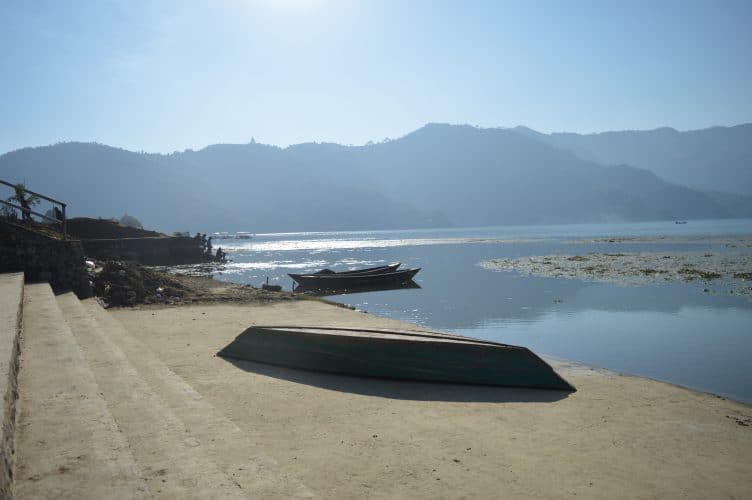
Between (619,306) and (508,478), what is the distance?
18.5m

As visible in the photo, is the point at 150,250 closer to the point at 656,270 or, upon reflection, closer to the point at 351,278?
the point at 351,278

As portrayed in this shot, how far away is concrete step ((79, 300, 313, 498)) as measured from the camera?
4.04m

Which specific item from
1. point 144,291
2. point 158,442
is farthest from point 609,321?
point 158,442

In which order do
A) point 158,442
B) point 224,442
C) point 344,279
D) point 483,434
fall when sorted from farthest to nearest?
point 344,279 → point 483,434 → point 224,442 → point 158,442

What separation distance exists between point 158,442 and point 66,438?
712mm

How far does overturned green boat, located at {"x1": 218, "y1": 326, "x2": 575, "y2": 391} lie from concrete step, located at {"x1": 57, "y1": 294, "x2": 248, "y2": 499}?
3.63m

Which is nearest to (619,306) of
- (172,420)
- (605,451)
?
(605,451)

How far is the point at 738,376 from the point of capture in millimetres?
10852

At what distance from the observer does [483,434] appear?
6.37m

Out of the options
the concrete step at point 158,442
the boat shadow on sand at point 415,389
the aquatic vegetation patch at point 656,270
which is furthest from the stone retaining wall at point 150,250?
the concrete step at point 158,442

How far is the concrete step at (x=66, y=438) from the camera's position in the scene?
3.14 meters

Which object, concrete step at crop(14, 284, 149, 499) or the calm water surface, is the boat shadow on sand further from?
the calm water surface

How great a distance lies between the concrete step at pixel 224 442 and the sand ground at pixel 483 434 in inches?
23.7

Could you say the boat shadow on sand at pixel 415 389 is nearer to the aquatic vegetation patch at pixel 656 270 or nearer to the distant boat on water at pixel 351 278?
the aquatic vegetation patch at pixel 656 270
